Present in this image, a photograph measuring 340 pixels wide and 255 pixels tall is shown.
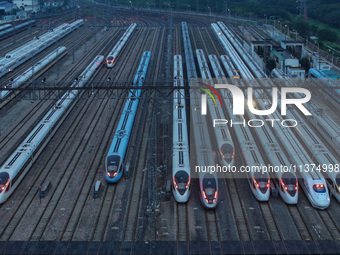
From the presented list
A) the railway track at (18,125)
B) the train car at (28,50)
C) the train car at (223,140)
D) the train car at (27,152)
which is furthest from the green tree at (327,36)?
the train car at (27,152)

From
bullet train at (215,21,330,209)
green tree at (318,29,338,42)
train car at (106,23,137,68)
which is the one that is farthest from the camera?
green tree at (318,29,338,42)

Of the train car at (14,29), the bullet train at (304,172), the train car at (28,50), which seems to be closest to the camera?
the bullet train at (304,172)

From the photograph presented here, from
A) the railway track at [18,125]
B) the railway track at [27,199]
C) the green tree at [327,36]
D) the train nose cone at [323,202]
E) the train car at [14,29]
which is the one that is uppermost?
the train car at [14,29]

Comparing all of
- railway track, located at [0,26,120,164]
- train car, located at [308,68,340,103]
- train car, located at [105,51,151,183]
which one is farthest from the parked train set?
train car, located at [308,68,340,103]

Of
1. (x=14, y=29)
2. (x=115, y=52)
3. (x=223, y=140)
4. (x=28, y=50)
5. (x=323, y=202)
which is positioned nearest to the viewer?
(x=323, y=202)

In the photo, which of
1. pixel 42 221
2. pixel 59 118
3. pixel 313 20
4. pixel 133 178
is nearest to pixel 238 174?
pixel 133 178

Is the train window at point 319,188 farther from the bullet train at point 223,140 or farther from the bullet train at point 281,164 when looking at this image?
the bullet train at point 223,140

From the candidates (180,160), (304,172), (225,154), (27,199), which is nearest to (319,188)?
(304,172)

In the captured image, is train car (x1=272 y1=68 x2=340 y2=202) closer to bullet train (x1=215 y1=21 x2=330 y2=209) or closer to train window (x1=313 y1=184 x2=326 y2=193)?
bullet train (x1=215 y1=21 x2=330 y2=209)

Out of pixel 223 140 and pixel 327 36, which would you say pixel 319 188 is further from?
pixel 327 36
